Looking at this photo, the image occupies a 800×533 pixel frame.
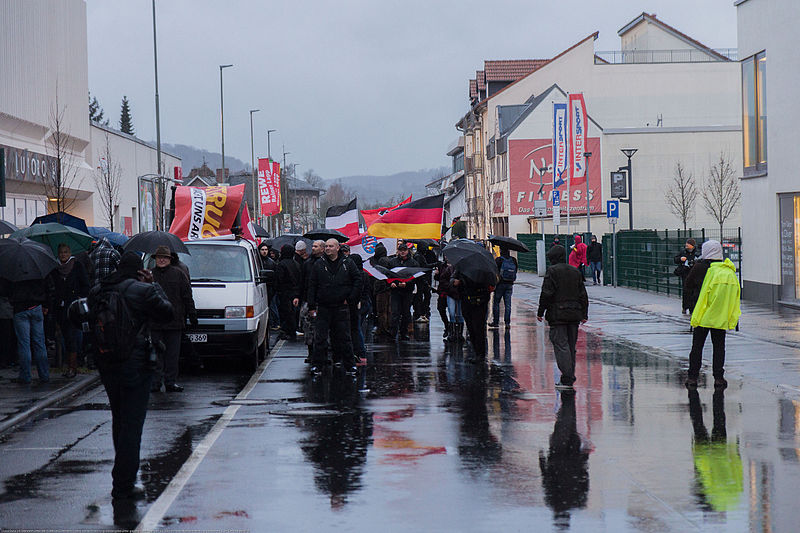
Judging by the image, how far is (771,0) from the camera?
25.8m

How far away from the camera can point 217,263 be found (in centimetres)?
1600

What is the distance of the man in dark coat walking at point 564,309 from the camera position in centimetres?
1288

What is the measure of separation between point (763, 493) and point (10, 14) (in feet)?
102

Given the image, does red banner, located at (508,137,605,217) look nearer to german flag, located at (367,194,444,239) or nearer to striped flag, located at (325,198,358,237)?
striped flag, located at (325,198,358,237)

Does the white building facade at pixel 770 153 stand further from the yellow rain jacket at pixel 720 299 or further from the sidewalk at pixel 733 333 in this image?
the yellow rain jacket at pixel 720 299

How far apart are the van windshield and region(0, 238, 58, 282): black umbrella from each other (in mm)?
2583

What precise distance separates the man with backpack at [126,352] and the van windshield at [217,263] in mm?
7758

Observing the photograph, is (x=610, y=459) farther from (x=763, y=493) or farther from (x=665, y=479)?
(x=763, y=493)

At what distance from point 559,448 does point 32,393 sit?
689 centimetres

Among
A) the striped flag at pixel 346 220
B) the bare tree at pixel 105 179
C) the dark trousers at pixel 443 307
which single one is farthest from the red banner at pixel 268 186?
the dark trousers at pixel 443 307

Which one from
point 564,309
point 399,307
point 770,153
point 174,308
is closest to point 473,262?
point 564,309

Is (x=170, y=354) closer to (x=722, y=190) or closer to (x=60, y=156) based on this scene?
(x=60, y=156)

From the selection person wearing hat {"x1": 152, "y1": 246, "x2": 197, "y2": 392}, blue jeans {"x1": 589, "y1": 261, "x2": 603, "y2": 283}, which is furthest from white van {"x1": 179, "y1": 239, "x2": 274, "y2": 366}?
blue jeans {"x1": 589, "y1": 261, "x2": 603, "y2": 283}

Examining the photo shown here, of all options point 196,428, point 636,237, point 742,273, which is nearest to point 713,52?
point 636,237
